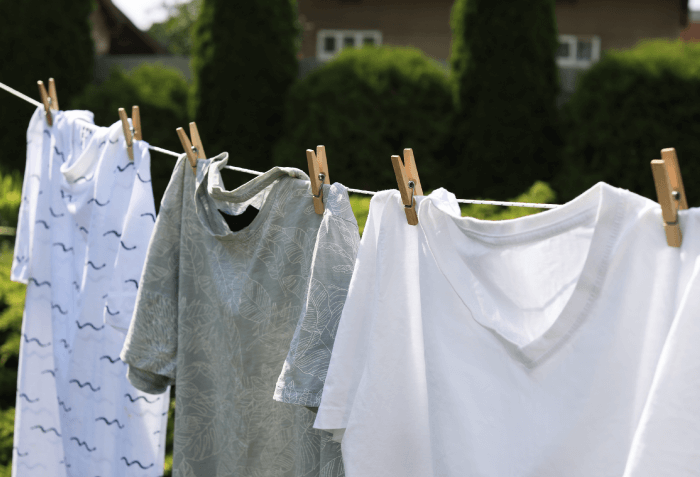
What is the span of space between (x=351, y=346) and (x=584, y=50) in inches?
427

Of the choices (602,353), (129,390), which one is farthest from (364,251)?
(129,390)

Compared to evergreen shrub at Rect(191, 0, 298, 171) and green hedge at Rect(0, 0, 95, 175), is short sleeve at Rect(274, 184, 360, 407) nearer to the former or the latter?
evergreen shrub at Rect(191, 0, 298, 171)

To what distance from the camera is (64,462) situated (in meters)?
1.97

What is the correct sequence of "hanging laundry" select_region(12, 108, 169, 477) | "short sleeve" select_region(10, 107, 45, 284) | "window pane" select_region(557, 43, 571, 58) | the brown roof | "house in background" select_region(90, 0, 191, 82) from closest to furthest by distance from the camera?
"hanging laundry" select_region(12, 108, 169, 477), "short sleeve" select_region(10, 107, 45, 284), "window pane" select_region(557, 43, 571, 58), "house in background" select_region(90, 0, 191, 82), the brown roof

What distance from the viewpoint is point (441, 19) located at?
1036cm

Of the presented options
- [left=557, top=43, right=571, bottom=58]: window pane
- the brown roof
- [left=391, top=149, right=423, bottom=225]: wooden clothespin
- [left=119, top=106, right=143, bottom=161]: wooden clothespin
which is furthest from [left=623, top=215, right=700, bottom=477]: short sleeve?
the brown roof

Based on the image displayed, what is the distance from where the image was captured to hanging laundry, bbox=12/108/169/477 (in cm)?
161

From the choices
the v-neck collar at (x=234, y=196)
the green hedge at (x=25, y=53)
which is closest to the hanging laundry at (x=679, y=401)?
the v-neck collar at (x=234, y=196)

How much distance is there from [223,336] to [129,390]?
1.74ft

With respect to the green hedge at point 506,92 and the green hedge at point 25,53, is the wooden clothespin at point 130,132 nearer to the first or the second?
the green hedge at point 506,92

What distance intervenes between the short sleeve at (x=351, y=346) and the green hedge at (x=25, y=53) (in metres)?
6.04

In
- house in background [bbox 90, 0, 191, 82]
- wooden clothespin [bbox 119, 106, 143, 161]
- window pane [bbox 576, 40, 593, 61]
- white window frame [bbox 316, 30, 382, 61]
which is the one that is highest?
house in background [bbox 90, 0, 191, 82]

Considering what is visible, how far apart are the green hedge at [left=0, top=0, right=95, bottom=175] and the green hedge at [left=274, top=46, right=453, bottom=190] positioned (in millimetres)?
2440

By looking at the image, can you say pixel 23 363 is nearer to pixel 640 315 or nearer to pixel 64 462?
pixel 64 462
